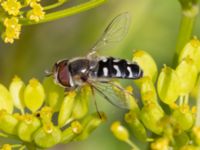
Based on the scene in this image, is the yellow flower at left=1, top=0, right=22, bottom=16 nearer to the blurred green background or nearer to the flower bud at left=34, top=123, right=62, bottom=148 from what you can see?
the flower bud at left=34, top=123, right=62, bottom=148

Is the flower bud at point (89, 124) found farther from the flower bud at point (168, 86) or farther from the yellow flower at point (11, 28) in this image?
the yellow flower at point (11, 28)

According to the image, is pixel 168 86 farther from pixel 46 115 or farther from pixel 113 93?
pixel 46 115

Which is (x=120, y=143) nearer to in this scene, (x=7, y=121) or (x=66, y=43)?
(x=66, y=43)

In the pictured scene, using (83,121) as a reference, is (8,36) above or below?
above

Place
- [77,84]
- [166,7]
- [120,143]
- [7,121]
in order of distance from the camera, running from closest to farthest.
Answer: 1. [7,121]
2. [77,84]
3. [120,143]
4. [166,7]

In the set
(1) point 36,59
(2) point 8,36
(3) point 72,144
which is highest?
(2) point 8,36

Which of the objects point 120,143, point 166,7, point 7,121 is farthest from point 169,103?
point 166,7

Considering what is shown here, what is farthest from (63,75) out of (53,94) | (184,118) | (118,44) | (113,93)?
(118,44)
